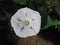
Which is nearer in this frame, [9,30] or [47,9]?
[9,30]

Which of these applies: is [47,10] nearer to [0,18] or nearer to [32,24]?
[32,24]

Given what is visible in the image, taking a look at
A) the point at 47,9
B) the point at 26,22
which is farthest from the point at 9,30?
the point at 47,9

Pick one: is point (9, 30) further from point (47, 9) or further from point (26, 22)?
point (47, 9)
